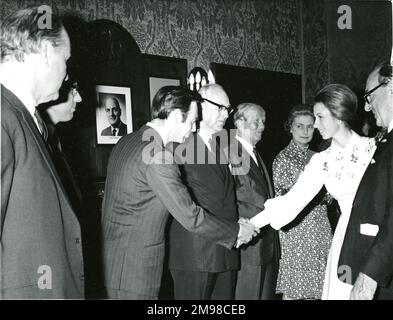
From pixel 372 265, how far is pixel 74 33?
325 cm

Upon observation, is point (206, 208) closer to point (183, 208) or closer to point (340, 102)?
point (183, 208)

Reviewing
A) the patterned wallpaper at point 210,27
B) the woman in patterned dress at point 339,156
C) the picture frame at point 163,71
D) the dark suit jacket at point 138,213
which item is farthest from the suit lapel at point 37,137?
the picture frame at point 163,71

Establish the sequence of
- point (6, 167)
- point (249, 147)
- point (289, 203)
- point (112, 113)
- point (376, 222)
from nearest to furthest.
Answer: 1. point (6, 167)
2. point (376, 222)
3. point (289, 203)
4. point (249, 147)
5. point (112, 113)

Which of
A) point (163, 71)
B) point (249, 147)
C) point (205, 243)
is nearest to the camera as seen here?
point (205, 243)

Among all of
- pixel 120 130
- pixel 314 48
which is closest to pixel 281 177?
pixel 120 130

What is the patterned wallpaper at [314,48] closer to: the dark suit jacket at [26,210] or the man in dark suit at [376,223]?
the man in dark suit at [376,223]

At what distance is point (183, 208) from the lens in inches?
96.0

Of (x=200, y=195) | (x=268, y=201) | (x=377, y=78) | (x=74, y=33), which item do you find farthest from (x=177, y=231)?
(x=74, y=33)

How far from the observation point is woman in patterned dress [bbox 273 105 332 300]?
3.66 m

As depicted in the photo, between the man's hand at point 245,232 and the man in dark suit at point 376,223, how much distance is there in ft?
2.96

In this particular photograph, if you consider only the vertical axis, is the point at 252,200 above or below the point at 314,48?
below

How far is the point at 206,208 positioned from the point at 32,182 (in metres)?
1.59

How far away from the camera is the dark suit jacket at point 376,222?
167cm

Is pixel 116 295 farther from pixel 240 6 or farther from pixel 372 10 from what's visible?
pixel 372 10
